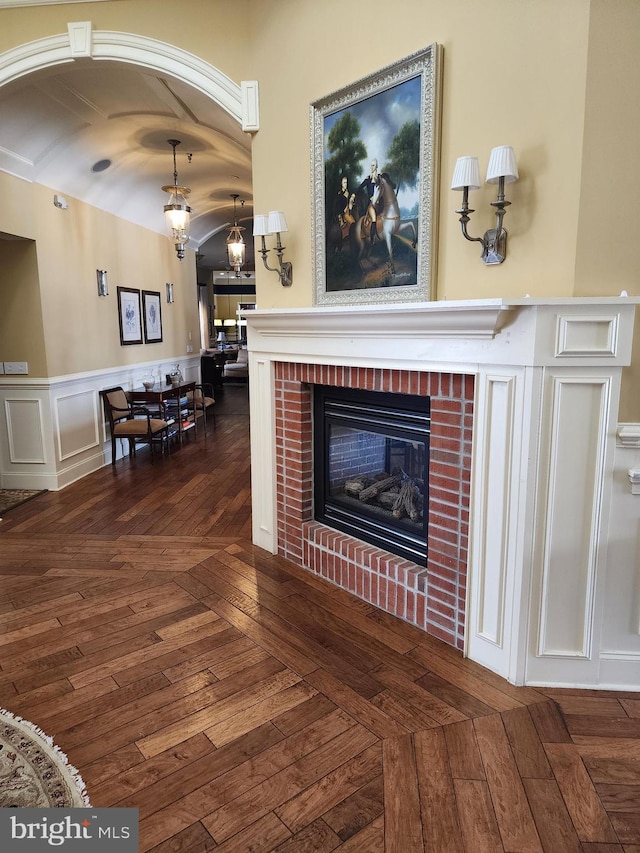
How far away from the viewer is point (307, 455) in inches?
126

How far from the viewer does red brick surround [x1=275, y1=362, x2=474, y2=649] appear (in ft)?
7.70

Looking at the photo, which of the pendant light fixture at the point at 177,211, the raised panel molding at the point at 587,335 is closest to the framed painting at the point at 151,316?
the pendant light fixture at the point at 177,211

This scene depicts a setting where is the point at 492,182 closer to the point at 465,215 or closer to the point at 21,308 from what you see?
the point at 465,215

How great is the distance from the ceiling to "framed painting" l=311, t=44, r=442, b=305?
0.94 m

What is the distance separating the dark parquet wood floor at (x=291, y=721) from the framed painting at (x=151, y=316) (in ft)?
14.0

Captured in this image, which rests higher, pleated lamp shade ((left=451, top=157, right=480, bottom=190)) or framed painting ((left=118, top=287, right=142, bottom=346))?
pleated lamp shade ((left=451, top=157, right=480, bottom=190))

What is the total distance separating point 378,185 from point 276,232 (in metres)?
0.69

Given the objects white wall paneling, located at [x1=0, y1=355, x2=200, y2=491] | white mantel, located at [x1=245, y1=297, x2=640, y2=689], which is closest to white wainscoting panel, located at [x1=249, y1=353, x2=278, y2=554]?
white mantel, located at [x1=245, y1=297, x2=640, y2=689]

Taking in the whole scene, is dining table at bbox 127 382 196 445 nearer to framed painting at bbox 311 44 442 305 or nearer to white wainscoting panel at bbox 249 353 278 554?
white wainscoting panel at bbox 249 353 278 554

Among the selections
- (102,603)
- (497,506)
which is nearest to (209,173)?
(102,603)

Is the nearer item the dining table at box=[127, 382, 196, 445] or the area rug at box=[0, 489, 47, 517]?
the area rug at box=[0, 489, 47, 517]

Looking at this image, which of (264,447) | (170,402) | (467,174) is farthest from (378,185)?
(170,402)

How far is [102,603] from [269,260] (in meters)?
2.14

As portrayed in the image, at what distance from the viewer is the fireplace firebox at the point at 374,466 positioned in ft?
8.77
